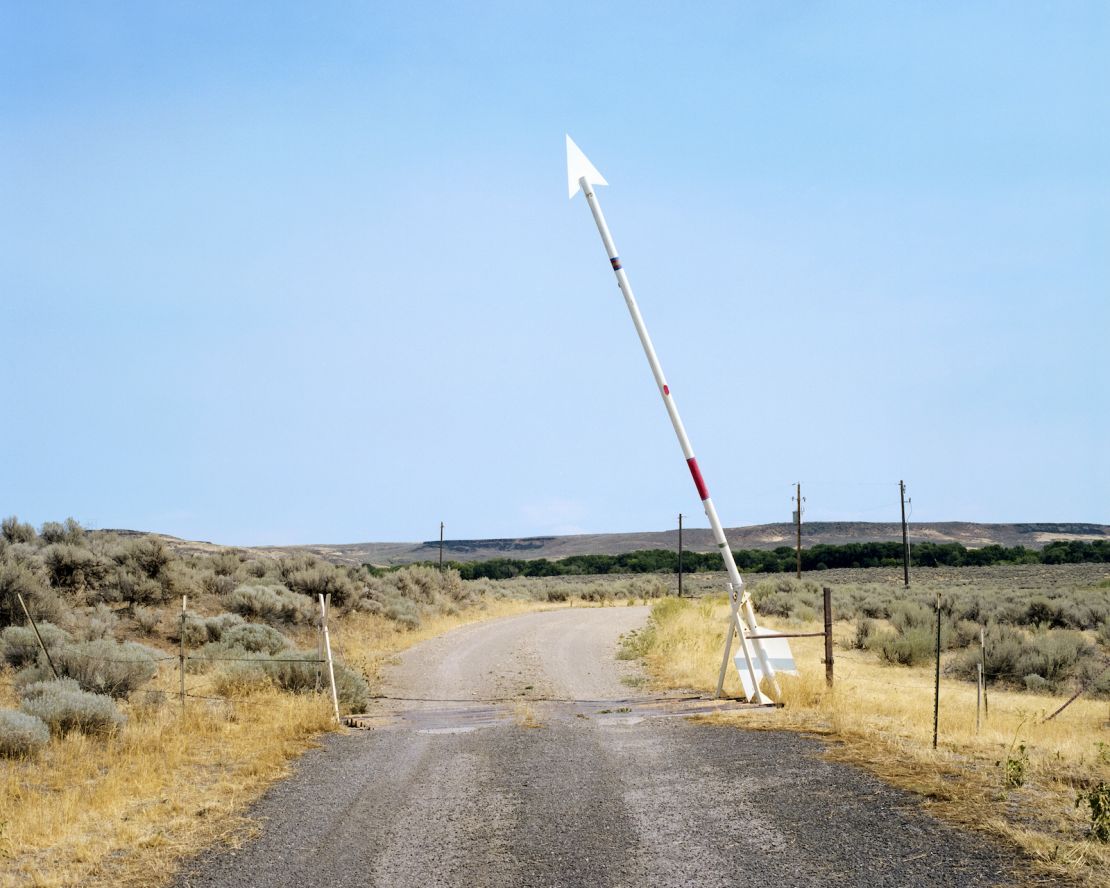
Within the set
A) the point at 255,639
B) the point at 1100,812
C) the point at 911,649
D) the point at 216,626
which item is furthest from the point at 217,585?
the point at 1100,812

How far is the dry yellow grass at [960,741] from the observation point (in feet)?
25.8

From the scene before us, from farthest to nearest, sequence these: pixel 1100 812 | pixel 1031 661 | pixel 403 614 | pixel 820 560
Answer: pixel 820 560, pixel 403 614, pixel 1031 661, pixel 1100 812

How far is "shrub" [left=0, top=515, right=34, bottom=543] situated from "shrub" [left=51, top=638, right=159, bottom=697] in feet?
43.7

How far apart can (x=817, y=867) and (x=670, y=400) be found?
11.6 m

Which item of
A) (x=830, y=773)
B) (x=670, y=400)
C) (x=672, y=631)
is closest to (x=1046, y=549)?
(x=672, y=631)

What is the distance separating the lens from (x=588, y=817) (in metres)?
8.84

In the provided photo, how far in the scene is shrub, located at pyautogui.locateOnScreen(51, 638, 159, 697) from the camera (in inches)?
614

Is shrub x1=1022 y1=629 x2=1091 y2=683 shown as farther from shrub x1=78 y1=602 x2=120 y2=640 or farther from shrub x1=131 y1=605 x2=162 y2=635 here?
shrub x1=78 y1=602 x2=120 y2=640

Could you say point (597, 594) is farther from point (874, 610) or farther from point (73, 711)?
point (73, 711)

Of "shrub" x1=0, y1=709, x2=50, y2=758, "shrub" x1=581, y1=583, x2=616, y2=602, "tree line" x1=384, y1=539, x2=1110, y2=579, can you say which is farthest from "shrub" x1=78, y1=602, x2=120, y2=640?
"tree line" x1=384, y1=539, x2=1110, y2=579

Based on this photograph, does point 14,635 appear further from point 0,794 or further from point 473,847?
point 473,847

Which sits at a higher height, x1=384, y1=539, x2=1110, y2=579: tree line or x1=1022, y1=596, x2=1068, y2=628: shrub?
x1=1022, y1=596, x2=1068, y2=628: shrub

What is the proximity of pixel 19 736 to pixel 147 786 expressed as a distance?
2426 mm

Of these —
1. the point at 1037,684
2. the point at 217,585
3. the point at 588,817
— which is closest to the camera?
the point at 588,817
